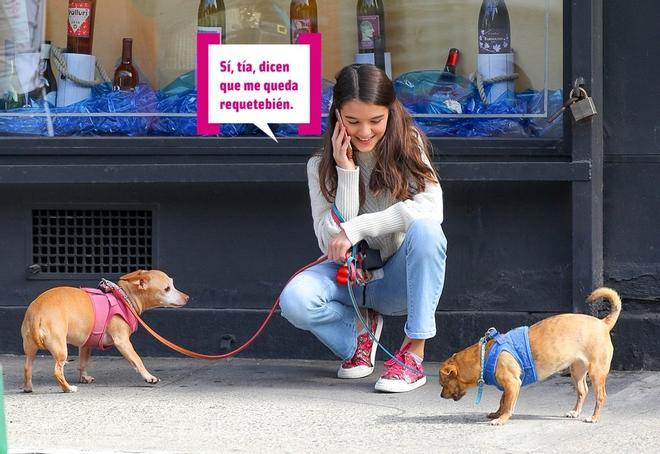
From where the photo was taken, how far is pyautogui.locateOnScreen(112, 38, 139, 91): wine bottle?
6.16 meters

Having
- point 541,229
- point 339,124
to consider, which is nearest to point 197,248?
point 339,124

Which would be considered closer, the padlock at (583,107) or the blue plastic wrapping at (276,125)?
the padlock at (583,107)

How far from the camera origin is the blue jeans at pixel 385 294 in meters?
4.99

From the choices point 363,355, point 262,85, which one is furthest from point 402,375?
point 262,85

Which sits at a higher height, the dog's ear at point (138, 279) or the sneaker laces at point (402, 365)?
the dog's ear at point (138, 279)

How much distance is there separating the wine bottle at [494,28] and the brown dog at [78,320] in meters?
1.89

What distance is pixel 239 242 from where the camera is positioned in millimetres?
A: 5910

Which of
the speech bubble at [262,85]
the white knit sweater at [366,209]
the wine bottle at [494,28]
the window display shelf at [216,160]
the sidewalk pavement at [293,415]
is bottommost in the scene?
the sidewalk pavement at [293,415]

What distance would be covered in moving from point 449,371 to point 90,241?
225cm

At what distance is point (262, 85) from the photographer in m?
5.87

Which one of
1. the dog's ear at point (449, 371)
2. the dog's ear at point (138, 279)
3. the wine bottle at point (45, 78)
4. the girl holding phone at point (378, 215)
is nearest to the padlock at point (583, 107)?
the girl holding phone at point (378, 215)

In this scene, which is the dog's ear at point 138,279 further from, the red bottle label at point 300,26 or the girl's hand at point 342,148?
the red bottle label at point 300,26

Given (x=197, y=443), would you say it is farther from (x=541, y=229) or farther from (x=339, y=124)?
(x=541, y=229)

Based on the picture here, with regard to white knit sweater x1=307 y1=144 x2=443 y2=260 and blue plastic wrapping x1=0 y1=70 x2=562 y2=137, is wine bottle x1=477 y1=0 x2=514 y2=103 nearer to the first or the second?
blue plastic wrapping x1=0 y1=70 x2=562 y2=137
